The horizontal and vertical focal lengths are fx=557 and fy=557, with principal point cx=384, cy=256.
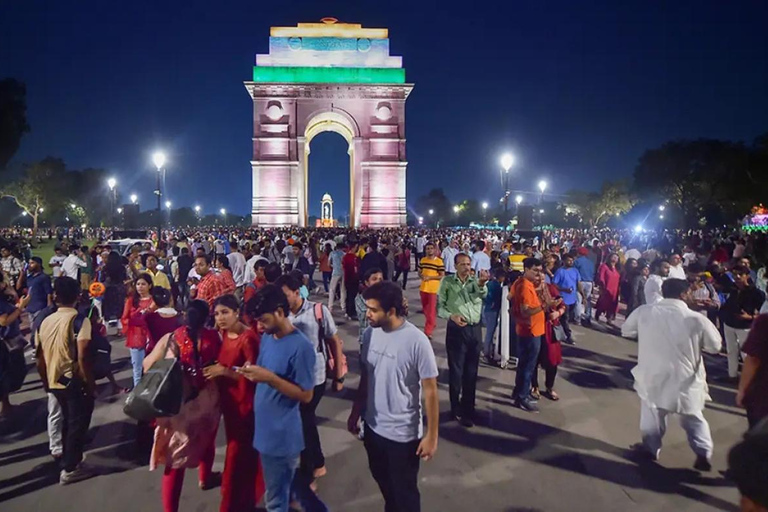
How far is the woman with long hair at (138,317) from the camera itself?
6371mm

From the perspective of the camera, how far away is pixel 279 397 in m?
3.50

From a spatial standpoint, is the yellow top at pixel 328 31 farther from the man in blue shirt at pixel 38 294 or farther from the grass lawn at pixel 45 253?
the man in blue shirt at pixel 38 294

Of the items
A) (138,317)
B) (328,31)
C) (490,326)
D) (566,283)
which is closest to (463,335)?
(490,326)

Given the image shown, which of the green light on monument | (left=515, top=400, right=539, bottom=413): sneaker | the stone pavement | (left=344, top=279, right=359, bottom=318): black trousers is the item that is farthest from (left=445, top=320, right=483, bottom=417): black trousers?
the green light on monument

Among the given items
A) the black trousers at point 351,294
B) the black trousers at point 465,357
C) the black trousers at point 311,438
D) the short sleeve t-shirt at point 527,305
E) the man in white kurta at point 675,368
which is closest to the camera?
the black trousers at point 311,438

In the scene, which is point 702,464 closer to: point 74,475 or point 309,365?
point 309,365

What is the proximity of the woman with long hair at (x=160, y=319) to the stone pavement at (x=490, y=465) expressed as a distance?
1.23 meters

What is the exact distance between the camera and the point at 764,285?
10016 mm

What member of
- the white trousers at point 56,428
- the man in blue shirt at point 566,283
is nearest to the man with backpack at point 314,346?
the white trousers at point 56,428

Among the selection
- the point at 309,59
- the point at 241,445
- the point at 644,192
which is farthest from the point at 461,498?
the point at 644,192

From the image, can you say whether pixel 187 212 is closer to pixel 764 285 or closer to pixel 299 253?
pixel 299 253

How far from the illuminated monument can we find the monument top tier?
3.3 inches

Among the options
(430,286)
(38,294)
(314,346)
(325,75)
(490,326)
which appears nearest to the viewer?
(314,346)

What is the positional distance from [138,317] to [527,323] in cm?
458
